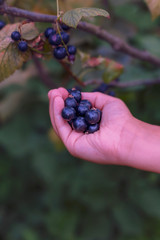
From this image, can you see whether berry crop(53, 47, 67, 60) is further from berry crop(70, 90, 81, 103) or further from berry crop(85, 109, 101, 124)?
berry crop(85, 109, 101, 124)

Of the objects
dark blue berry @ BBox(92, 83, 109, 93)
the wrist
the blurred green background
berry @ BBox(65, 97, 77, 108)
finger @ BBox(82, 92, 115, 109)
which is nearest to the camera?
the wrist

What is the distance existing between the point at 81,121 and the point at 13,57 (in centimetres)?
48

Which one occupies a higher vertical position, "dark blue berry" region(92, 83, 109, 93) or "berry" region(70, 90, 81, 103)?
"berry" region(70, 90, 81, 103)

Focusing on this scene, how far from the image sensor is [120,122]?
1.35m

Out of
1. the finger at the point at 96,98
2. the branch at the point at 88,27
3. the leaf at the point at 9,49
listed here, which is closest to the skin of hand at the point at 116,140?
the finger at the point at 96,98

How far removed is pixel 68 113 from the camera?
1313 millimetres

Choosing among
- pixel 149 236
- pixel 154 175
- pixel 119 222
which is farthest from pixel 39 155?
pixel 149 236

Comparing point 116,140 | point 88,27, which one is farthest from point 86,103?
point 88,27

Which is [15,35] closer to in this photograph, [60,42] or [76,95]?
[60,42]

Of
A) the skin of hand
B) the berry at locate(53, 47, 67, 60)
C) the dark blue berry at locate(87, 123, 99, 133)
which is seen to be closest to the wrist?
the skin of hand

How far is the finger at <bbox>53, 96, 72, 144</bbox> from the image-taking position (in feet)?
4.52

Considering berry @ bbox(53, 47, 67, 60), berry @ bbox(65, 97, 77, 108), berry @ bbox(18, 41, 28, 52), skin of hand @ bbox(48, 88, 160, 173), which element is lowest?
skin of hand @ bbox(48, 88, 160, 173)

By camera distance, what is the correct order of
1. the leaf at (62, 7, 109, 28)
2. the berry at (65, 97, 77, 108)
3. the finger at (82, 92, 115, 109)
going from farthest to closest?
the finger at (82, 92, 115, 109), the berry at (65, 97, 77, 108), the leaf at (62, 7, 109, 28)

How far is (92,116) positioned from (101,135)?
0.11m
